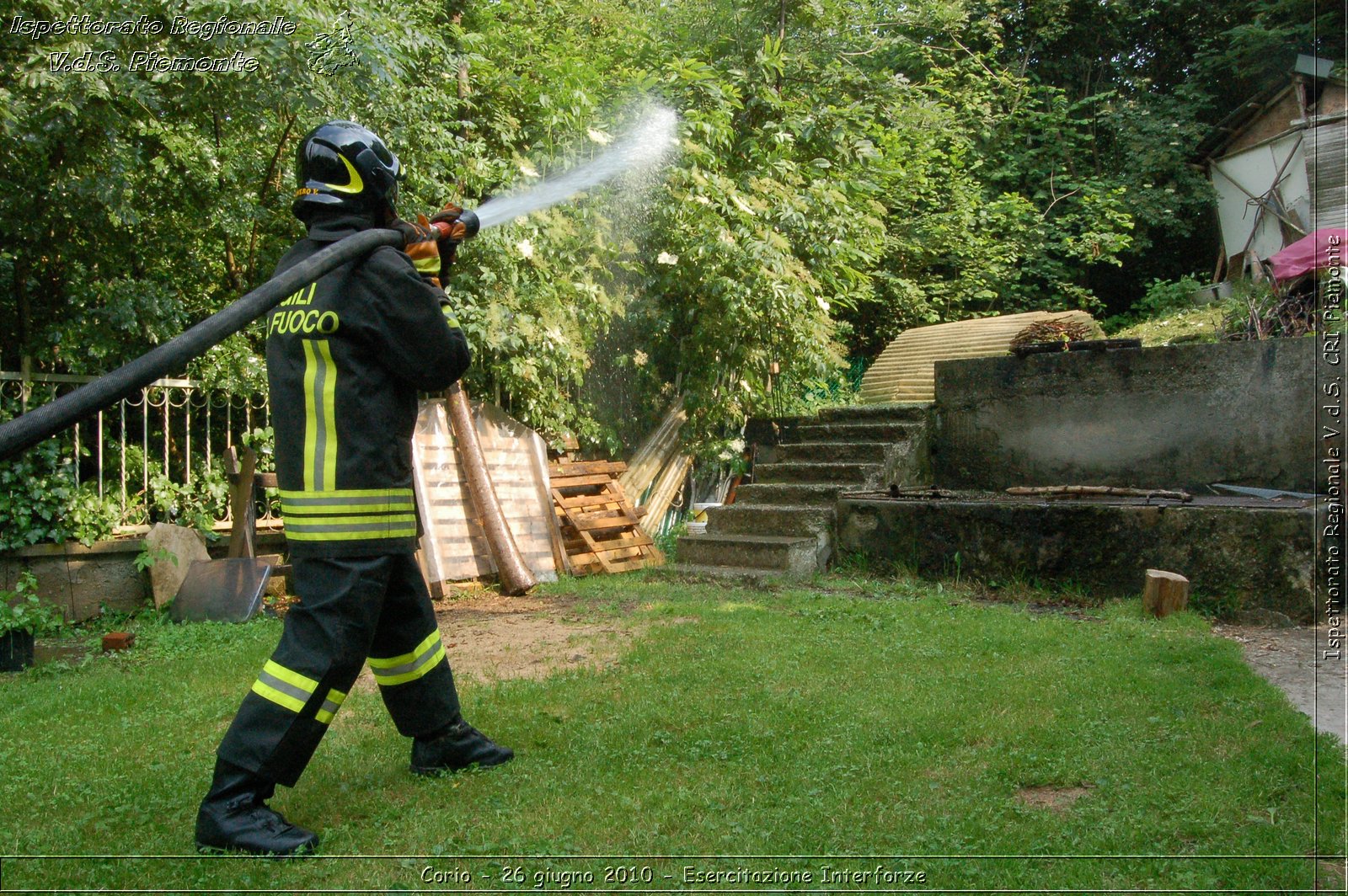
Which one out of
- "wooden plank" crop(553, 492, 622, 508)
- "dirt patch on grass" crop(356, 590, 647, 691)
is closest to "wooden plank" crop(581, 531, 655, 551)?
"wooden plank" crop(553, 492, 622, 508)

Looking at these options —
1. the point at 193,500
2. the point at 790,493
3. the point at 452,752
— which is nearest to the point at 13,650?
the point at 193,500

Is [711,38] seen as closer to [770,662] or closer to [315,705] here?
[770,662]

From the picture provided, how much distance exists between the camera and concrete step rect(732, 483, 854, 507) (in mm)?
8445

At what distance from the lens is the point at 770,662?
4992mm

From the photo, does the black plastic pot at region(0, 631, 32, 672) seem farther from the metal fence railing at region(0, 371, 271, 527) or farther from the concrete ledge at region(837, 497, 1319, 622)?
the concrete ledge at region(837, 497, 1319, 622)

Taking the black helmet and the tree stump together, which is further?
the tree stump

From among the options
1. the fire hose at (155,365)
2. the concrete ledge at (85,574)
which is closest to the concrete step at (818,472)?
the concrete ledge at (85,574)

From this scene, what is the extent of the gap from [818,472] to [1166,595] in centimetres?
344

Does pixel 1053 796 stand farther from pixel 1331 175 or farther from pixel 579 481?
pixel 1331 175

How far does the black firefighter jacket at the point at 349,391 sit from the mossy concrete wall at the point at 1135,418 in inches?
245

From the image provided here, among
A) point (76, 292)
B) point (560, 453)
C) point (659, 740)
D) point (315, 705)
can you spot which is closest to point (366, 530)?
point (315, 705)

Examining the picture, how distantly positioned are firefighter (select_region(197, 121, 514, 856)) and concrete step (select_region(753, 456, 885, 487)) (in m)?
5.73

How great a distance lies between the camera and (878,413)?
Answer: 9383mm

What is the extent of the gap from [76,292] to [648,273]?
4929 millimetres
